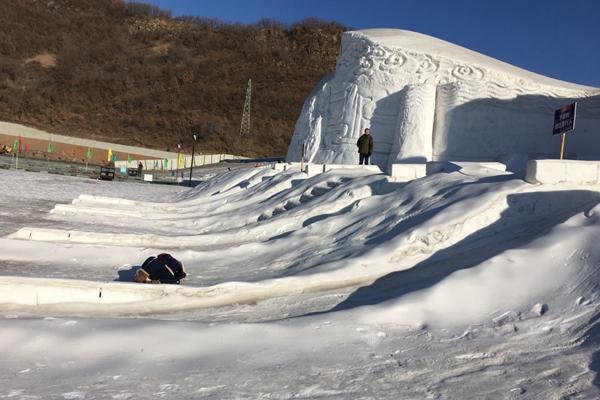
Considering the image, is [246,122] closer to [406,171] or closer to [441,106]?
[441,106]

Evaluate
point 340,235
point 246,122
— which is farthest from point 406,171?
point 246,122

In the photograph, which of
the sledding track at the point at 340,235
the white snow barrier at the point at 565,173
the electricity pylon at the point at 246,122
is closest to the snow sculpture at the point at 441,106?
the sledding track at the point at 340,235

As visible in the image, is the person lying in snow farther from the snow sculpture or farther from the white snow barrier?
the snow sculpture

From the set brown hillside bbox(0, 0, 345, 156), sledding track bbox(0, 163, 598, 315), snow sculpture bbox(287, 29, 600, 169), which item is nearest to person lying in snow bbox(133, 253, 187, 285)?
sledding track bbox(0, 163, 598, 315)

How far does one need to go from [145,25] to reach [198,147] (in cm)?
1984

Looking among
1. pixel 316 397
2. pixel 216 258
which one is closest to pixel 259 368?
pixel 316 397

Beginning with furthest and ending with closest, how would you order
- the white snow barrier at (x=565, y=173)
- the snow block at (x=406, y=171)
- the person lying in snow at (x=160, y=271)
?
the snow block at (x=406, y=171) → the white snow barrier at (x=565, y=173) → the person lying in snow at (x=160, y=271)

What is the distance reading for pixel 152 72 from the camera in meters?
48.8

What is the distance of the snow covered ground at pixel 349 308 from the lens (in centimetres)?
266

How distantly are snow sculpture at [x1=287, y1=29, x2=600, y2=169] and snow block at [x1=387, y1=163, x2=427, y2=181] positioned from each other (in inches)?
162

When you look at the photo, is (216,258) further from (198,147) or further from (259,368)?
(198,147)

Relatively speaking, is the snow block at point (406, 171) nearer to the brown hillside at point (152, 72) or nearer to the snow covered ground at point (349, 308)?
the snow covered ground at point (349, 308)

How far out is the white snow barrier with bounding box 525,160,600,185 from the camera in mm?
4863

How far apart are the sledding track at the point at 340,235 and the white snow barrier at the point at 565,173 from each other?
173 millimetres
